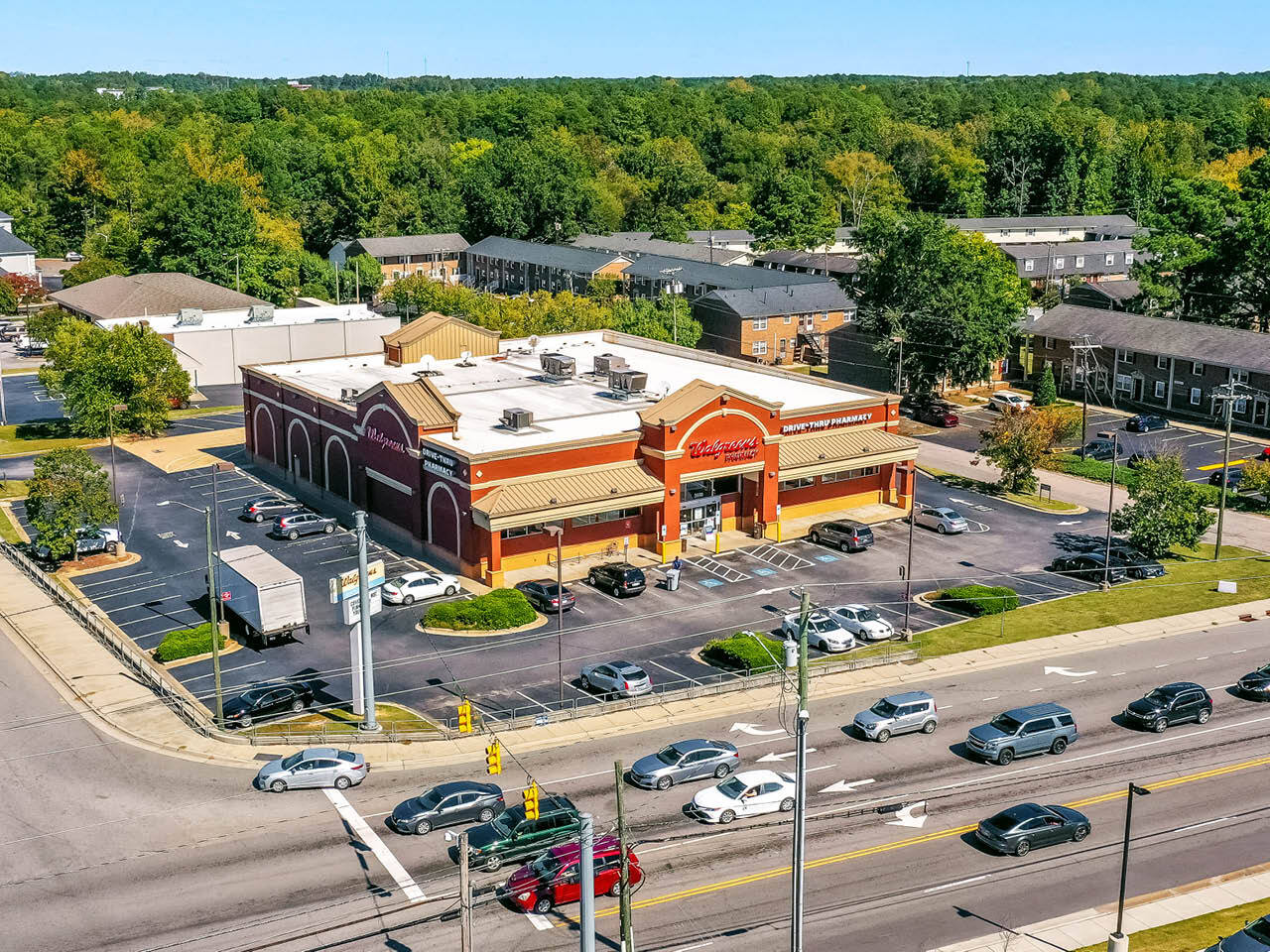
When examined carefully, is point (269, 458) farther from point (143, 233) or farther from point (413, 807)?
point (143, 233)

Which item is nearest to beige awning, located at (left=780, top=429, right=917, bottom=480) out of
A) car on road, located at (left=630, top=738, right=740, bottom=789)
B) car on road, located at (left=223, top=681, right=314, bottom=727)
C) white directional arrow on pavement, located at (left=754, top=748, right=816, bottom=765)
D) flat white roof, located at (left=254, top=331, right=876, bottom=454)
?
flat white roof, located at (left=254, top=331, right=876, bottom=454)

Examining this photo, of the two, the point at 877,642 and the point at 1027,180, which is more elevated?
the point at 1027,180

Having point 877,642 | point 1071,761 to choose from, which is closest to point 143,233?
point 877,642

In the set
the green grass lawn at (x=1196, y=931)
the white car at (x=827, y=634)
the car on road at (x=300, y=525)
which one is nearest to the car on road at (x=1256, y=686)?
the white car at (x=827, y=634)

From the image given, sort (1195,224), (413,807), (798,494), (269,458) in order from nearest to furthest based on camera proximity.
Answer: (413,807) < (798,494) < (269,458) < (1195,224)

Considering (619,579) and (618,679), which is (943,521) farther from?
(618,679)

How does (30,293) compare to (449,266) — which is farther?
(449,266)

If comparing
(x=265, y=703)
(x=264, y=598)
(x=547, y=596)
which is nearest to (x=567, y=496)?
(x=547, y=596)
